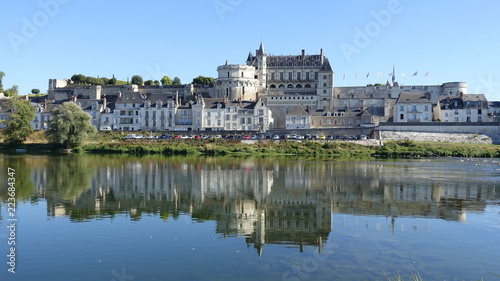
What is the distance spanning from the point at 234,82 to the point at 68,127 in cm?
3008

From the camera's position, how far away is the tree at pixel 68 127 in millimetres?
40969

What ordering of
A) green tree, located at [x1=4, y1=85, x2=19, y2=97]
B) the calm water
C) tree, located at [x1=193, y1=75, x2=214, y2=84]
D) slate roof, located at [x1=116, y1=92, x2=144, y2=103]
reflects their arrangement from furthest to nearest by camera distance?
1. tree, located at [x1=193, y1=75, x2=214, y2=84]
2. slate roof, located at [x1=116, y1=92, x2=144, y2=103]
3. green tree, located at [x1=4, y1=85, x2=19, y2=97]
4. the calm water

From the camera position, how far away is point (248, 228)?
13031mm

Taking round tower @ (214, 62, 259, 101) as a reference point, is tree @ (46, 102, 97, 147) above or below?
below

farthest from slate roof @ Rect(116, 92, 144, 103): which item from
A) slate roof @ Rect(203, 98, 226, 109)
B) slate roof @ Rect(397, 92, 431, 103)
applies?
slate roof @ Rect(397, 92, 431, 103)

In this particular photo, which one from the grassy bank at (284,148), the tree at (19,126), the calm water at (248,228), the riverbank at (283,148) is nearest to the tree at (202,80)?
the riverbank at (283,148)

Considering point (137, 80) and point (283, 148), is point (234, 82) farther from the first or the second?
point (137, 80)

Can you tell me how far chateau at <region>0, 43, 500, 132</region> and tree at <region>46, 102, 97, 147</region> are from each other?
12.8m

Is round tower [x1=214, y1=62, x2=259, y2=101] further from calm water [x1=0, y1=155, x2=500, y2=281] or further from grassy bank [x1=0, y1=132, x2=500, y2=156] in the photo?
calm water [x1=0, y1=155, x2=500, y2=281]

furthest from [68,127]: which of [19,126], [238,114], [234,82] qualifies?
[234,82]

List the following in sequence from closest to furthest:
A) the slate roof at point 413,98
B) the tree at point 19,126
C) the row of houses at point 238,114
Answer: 1. the tree at point 19,126
2. the row of houses at point 238,114
3. the slate roof at point 413,98

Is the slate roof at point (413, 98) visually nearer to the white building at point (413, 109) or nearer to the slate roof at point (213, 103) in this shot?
the white building at point (413, 109)

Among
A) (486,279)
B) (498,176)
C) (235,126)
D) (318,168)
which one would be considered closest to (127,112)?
(235,126)

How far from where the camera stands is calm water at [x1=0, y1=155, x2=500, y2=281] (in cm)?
976
